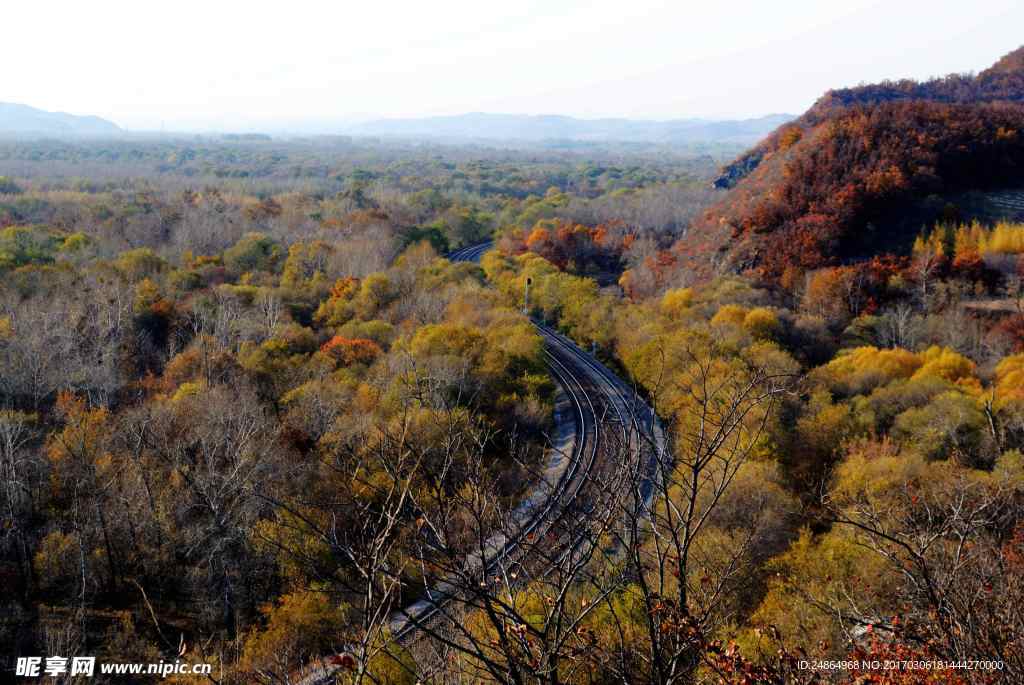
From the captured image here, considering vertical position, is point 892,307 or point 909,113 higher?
point 909,113

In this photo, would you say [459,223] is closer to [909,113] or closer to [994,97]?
[909,113]

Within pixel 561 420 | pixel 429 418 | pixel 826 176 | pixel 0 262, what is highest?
pixel 826 176

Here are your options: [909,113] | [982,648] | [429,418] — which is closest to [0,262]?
[429,418]

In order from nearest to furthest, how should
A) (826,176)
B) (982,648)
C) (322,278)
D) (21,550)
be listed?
(982,648) → (21,550) → (322,278) → (826,176)

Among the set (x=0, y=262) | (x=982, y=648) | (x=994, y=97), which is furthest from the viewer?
(x=994, y=97)

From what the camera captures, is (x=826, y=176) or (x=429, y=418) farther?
(x=826, y=176)

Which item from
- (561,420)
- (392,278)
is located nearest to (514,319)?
(561,420)

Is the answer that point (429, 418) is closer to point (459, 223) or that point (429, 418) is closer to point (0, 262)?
point (0, 262)
